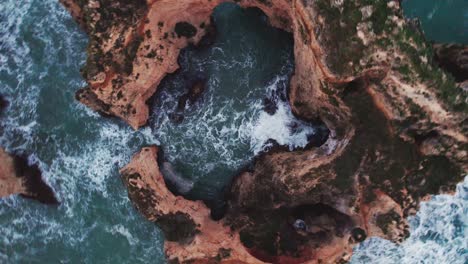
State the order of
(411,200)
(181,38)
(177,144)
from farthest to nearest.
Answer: (177,144), (181,38), (411,200)

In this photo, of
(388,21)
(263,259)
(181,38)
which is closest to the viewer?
(388,21)

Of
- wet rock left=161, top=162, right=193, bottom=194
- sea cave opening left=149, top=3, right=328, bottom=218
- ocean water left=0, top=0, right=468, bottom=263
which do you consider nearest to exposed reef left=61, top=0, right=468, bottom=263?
sea cave opening left=149, top=3, right=328, bottom=218

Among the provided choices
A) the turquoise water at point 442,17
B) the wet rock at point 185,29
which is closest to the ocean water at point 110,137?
the wet rock at point 185,29

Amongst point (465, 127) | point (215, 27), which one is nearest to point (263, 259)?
point (465, 127)

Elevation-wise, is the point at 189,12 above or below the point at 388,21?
below

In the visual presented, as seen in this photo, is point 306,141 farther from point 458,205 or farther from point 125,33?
point 125,33

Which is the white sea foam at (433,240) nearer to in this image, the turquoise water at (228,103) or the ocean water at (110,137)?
the ocean water at (110,137)

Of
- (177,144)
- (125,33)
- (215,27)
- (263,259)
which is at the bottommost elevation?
(263,259)

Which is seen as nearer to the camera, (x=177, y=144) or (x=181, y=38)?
(x=181, y=38)
